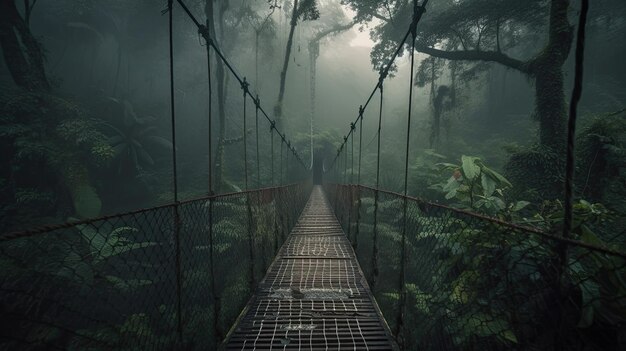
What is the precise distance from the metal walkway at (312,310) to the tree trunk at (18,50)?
801cm

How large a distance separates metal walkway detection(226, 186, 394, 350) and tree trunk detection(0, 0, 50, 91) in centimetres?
801

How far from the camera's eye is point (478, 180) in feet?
9.00

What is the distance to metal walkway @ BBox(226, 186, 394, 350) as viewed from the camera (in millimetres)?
1668

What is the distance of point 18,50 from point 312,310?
9078 millimetres

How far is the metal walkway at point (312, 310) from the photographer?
1.67m

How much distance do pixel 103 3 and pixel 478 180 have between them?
1610 cm

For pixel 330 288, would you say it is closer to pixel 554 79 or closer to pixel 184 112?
pixel 554 79

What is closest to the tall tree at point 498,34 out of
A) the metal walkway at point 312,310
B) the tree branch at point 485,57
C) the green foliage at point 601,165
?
the tree branch at point 485,57

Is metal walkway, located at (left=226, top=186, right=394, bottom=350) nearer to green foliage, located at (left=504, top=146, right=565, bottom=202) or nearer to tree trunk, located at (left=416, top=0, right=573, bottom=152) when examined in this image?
green foliage, located at (left=504, top=146, right=565, bottom=202)

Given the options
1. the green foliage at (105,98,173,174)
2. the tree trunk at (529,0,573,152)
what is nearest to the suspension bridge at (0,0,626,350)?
the tree trunk at (529,0,573,152)

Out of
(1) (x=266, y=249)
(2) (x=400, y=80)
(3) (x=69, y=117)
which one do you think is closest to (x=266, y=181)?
(3) (x=69, y=117)

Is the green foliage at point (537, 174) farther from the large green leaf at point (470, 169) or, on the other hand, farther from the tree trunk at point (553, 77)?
the large green leaf at point (470, 169)

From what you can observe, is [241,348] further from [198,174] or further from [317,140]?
[317,140]

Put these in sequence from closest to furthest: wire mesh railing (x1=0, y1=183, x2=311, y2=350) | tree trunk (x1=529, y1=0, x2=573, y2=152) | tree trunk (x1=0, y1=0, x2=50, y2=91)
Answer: wire mesh railing (x1=0, y1=183, x2=311, y2=350), tree trunk (x1=529, y1=0, x2=573, y2=152), tree trunk (x1=0, y1=0, x2=50, y2=91)
